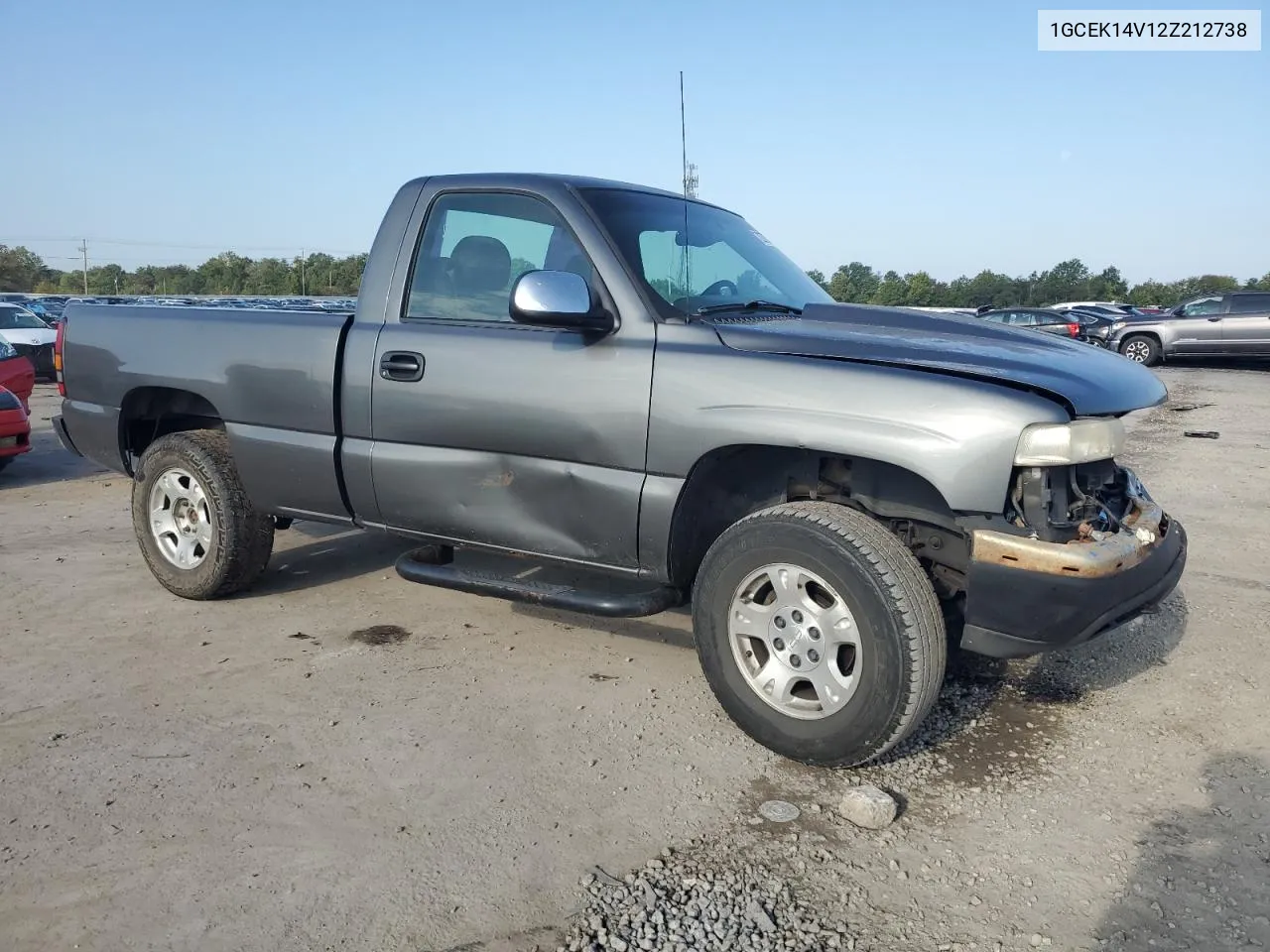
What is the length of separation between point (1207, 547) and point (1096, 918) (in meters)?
4.13

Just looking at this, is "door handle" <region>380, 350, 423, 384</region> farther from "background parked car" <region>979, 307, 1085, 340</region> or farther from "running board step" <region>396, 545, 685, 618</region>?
"background parked car" <region>979, 307, 1085, 340</region>

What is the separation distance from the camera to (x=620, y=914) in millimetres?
2404

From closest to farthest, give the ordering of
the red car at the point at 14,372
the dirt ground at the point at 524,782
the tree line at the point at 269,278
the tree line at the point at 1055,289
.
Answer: the dirt ground at the point at 524,782, the tree line at the point at 269,278, the red car at the point at 14,372, the tree line at the point at 1055,289

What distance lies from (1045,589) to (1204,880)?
85 cm

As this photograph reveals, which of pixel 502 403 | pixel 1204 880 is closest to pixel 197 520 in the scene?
pixel 502 403

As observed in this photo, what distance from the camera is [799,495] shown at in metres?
3.54

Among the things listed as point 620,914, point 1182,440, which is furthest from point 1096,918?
point 1182,440

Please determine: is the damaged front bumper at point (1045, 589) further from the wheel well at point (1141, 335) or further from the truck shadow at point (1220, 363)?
the truck shadow at point (1220, 363)

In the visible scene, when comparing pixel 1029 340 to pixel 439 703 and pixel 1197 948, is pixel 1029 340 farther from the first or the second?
pixel 439 703

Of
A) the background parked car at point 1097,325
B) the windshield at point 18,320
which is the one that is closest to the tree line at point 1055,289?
the background parked car at point 1097,325

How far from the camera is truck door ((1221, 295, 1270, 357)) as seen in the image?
18.7m

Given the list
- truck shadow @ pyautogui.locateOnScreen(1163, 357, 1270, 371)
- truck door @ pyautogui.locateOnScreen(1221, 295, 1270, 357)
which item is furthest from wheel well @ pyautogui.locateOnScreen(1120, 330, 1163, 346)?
truck door @ pyautogui.locateOnScreen(1221, 295, 1270, 357)

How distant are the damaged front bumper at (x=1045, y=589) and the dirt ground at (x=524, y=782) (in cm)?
52

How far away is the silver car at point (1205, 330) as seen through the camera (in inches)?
738
